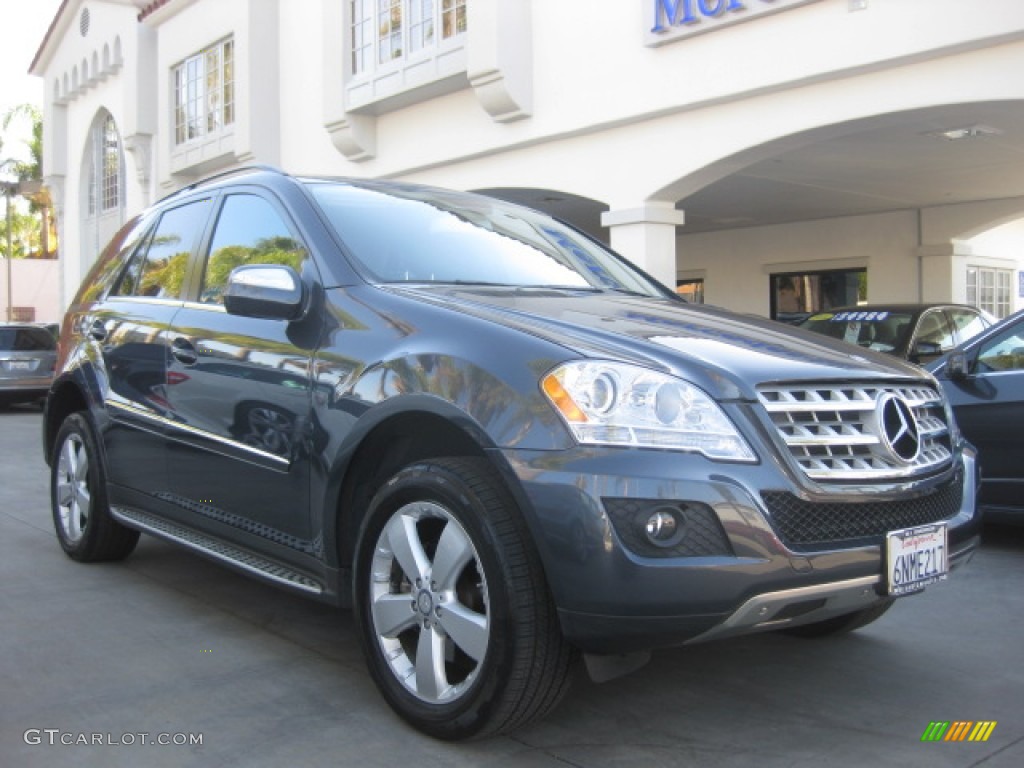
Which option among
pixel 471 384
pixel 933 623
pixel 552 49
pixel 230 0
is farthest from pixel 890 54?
pixel 230 0

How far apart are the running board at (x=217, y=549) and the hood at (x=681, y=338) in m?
1.04

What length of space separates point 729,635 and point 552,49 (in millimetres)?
10327

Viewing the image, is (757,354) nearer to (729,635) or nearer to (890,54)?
(729,635)

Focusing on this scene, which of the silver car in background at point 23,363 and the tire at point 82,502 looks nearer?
the tire at point 82,502

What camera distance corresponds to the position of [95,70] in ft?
78.2

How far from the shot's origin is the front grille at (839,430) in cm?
285

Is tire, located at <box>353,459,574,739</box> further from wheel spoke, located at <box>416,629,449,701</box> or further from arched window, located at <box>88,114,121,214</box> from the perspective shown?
arched window, located at <box>88,114,121,214</box>

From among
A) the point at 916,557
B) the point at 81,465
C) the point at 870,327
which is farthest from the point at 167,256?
the point at 870,327

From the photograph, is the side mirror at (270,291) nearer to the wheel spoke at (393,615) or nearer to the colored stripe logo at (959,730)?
the wheel spoke at (393,615)

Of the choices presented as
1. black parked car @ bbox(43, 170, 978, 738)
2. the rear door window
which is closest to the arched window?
the rear door window

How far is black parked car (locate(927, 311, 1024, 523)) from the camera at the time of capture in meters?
5.75

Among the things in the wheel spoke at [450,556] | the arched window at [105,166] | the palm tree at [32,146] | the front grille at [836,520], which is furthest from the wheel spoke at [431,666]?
the palm tree at [32,146]

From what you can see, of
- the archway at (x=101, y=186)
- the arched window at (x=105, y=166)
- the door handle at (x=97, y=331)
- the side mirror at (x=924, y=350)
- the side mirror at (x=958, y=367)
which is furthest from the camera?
the arched window at (x=105, y=166)

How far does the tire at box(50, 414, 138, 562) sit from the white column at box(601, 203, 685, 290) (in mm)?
6995
